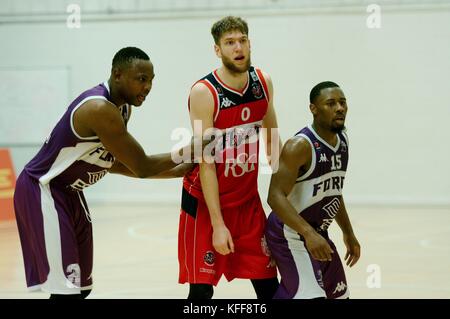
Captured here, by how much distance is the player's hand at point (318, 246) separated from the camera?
14.3ft

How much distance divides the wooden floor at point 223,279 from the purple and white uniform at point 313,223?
2.41m

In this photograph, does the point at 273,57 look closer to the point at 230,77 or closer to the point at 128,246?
the point at 128,246

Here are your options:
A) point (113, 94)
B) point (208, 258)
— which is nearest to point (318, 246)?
point (208, 258)

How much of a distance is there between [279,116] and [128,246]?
200 inches

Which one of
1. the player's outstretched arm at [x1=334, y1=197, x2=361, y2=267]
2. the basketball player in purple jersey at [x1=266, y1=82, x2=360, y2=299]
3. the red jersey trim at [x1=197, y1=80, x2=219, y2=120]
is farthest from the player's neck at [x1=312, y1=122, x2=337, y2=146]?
the red jersey trim at [x1=197, y1=80, x2=219, y2=120]

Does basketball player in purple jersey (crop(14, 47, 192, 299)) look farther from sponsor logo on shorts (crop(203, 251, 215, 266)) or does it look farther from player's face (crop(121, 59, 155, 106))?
sponsor logo on shorts (crop(203, 251, 215, 266))

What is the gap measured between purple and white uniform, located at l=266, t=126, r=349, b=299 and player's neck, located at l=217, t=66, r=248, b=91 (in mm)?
509

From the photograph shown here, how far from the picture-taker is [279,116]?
1403cm

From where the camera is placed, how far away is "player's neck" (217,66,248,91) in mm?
4703

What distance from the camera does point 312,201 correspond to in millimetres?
4598

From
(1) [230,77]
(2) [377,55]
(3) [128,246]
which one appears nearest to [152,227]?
(3) [128,246]

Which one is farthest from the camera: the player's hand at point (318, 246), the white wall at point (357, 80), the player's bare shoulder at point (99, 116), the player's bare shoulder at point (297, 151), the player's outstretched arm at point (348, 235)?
the white wall at point (357, 80)

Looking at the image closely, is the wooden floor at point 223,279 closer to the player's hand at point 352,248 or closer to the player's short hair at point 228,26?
the player's hand at point 352,248

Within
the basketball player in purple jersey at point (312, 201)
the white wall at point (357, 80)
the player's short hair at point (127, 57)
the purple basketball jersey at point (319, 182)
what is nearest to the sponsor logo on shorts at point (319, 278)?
the basketball player in purple jersey at point (312, 201)
